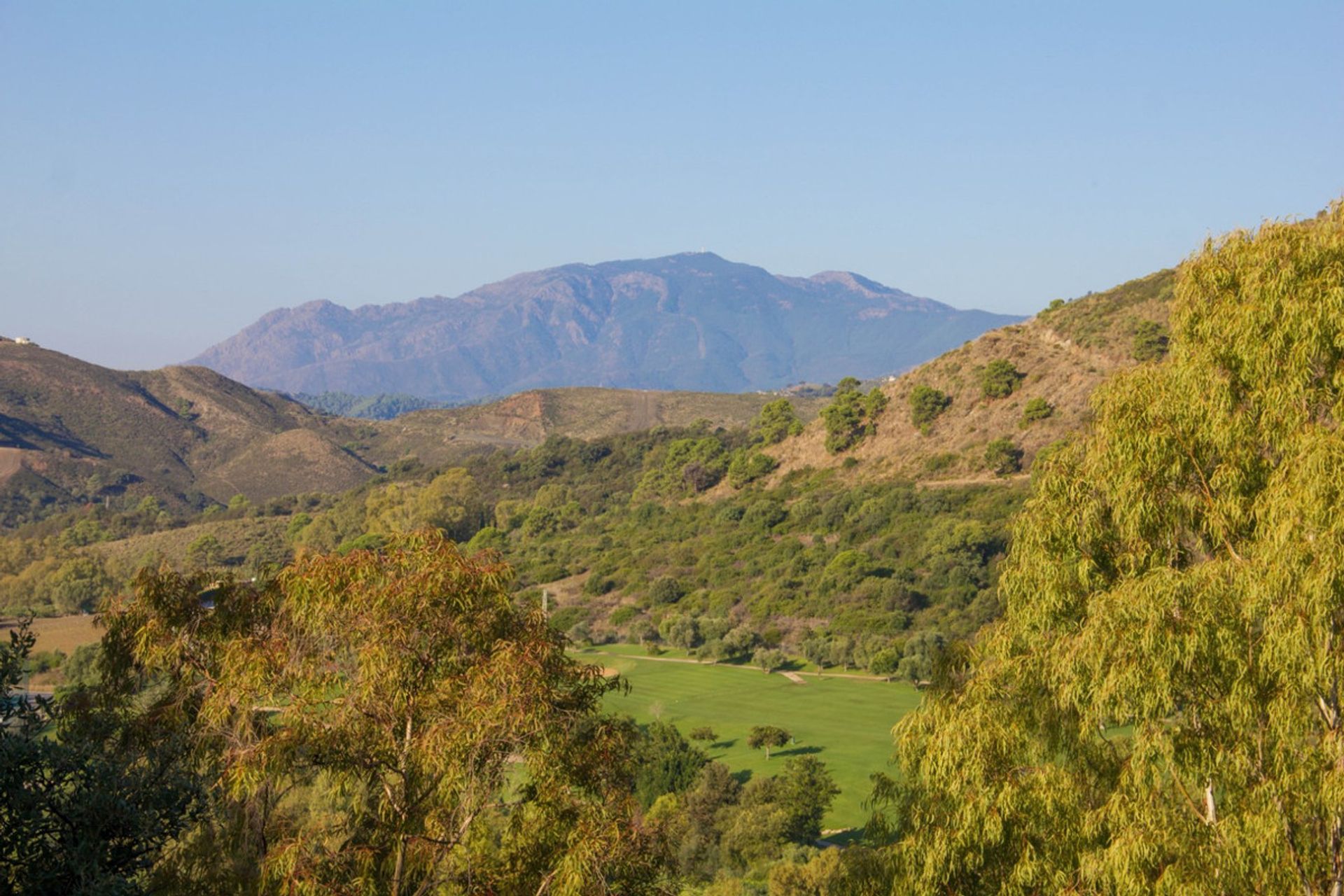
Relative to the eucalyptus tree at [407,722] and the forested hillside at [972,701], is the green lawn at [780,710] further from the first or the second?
the eucalyptus tree at [407,722]

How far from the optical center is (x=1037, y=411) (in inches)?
2682

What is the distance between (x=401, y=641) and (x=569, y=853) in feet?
6.79

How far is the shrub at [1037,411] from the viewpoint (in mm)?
68000

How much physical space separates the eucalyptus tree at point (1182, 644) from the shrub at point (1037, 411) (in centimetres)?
5925

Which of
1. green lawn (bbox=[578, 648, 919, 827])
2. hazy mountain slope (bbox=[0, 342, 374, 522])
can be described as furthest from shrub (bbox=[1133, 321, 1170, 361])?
hazy mountain slope (bbox=[0, 342, 374, 522])

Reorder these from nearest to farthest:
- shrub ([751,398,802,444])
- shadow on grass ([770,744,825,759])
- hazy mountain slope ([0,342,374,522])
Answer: shadow on grass ([770,744,825,759])
shrub ([751,398,802,444])
hazy mountain slope ([0,342,374,522])

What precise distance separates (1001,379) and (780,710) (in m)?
35.5

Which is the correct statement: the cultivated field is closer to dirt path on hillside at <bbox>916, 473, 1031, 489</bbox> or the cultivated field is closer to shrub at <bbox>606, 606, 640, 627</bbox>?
shrub at <bbox>606, 606, 640, 627</bbox>

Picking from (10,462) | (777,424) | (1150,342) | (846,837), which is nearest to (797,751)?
(846,837)

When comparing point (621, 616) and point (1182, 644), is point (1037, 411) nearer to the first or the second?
point (621, 616)

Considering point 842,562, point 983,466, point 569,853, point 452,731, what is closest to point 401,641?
point 452,731

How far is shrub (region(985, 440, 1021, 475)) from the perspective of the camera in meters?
66.8

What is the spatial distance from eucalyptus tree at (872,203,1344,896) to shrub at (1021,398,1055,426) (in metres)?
59.3

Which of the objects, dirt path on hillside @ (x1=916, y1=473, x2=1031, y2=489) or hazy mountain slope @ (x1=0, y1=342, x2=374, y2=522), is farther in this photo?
hazy mountain slope @ (x1=0, y1=342, x2=374, y2=522)
